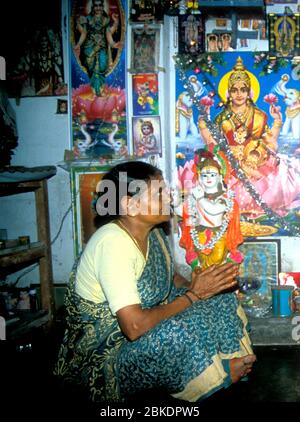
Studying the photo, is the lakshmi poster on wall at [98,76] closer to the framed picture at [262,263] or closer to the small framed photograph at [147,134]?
the small framed photograph at [147,134]

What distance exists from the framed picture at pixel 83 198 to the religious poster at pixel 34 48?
→ 837 mm

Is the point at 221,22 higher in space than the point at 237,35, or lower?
higher

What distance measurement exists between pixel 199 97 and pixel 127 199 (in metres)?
2.18

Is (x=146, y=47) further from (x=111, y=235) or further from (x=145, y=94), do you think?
(x=111, y=235)

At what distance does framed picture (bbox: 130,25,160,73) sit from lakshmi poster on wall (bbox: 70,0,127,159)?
0.13 metres

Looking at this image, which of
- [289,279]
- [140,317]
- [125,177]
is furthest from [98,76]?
[140,317]

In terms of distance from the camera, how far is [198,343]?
2016mm

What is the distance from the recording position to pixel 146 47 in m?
4.07

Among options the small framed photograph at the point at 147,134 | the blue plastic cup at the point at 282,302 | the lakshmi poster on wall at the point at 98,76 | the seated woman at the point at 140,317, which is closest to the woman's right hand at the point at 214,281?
the seated woman at the point at 140,317

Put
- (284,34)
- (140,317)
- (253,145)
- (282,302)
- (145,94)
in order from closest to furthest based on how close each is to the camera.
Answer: (140,317) → (282,302) → (284,34) → (253,145) → (145,94)

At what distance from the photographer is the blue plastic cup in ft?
11.7

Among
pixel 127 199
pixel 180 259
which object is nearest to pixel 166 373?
pixel 127 199

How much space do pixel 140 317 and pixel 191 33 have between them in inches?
119

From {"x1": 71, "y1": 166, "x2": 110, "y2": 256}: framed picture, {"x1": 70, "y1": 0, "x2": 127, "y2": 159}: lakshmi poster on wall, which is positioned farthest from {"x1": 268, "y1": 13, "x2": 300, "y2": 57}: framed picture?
{"x1": 71, "y1": 166, "x2": 110, "y2": 256}: framed picture
